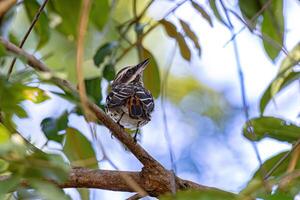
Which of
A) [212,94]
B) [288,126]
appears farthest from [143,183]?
[212,94]

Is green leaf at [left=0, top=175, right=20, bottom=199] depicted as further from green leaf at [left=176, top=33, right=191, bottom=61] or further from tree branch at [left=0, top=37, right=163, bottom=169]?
green leaf at [left=176, top=33, right=191, bottom=61]

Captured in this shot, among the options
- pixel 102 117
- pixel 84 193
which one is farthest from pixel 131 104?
pixel 102 117

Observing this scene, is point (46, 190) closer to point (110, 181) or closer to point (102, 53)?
point (110, 181)

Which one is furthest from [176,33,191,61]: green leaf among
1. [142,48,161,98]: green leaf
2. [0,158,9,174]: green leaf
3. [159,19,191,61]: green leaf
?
[0,158,9,174]: green leaf

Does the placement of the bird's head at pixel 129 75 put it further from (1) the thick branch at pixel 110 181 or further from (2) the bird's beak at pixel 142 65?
→ (1) the thick branch at pixel 110 181

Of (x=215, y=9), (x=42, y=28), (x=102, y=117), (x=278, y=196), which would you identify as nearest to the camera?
(x=278, y=196)
